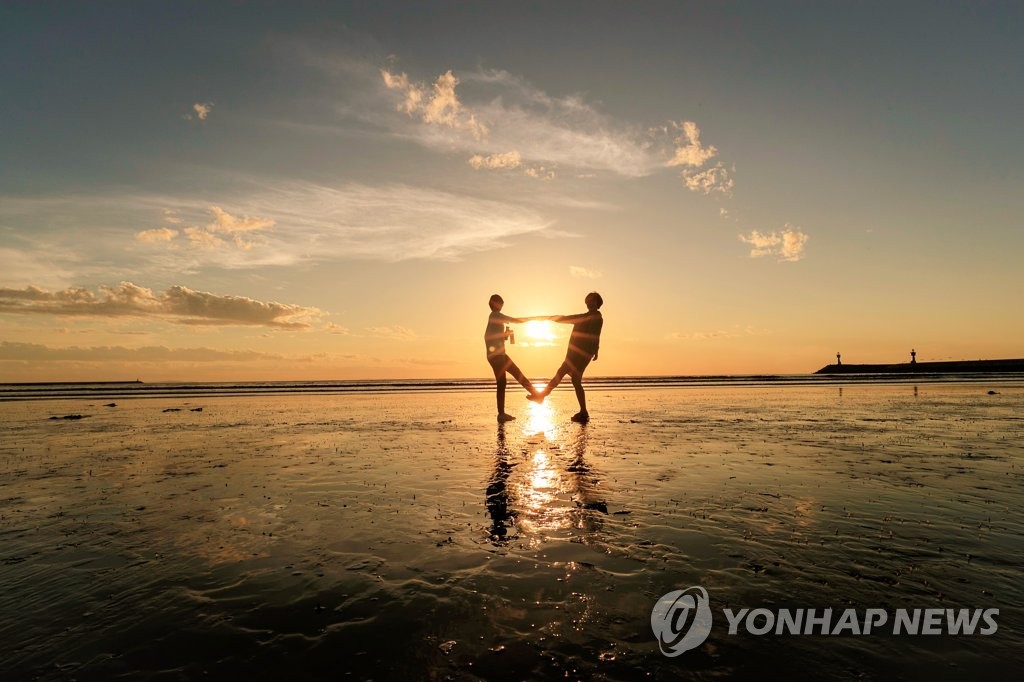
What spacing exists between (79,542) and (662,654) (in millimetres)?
6585

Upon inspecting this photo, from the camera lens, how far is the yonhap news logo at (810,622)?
3.43 metres

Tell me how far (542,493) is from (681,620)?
13.0 feet

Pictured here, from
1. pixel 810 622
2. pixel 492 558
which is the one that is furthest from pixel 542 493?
pixel 810 622

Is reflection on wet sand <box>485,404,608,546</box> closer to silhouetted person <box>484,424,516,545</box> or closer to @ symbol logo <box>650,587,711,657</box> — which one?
silhouetted person <box>484,424,516,545</box>

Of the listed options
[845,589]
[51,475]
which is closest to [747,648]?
[845,589]

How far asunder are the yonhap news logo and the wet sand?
92 mm

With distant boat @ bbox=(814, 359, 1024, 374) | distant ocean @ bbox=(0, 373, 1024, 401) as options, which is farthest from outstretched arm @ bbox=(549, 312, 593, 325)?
distant boat @ bbox=(814, 359, 1024, 374)

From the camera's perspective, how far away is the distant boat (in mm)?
71544

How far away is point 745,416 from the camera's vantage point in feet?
60.8

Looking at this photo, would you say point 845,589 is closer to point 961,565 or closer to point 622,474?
point 961,565

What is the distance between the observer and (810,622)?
359 cm

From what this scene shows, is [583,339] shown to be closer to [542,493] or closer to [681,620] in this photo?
[542,493]

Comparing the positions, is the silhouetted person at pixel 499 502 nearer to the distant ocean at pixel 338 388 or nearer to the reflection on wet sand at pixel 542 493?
the reflection on wet sand at pixel 542 493

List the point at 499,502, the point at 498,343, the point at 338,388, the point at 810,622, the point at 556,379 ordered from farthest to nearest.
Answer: the point at 338,388
the point at 556,379
the point at 498,343
the point at 499,502
the point at 810,622
